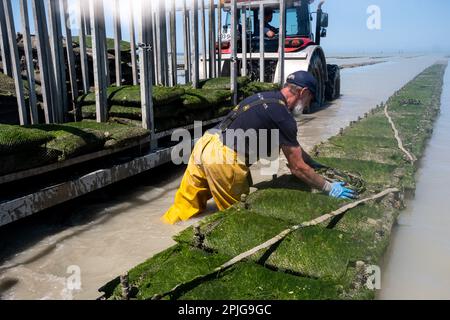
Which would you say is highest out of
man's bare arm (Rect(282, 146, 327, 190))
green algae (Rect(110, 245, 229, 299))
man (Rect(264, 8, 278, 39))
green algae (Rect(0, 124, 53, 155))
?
man (Rect(264, 8, 278, 39))

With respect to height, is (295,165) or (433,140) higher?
(295,165)

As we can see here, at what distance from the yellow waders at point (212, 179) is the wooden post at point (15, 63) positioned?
2.29 m

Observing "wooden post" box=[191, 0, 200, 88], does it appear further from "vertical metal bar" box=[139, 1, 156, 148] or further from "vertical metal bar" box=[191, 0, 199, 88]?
"vertical metal bar" box=[139, 1, 156, 148]

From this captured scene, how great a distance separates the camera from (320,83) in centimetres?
1220

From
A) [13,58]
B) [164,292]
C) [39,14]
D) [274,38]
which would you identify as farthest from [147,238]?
[274,38]

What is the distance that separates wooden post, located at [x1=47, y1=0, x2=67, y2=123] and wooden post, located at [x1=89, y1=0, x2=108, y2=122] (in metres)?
0.54

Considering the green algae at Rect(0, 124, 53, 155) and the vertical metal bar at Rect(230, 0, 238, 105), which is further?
the vertical metal bar at Rect(230, 0, 238, 105)

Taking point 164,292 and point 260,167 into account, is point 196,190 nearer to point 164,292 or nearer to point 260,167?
point 164,292

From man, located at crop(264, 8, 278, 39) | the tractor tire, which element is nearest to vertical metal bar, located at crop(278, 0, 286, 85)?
man, located at crop(264, 8, 278, 39)

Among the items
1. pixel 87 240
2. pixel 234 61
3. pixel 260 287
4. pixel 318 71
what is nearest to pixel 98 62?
pixel 87 240

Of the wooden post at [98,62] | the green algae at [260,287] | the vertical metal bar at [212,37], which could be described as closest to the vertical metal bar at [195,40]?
the vertical metal bar at [212,37]

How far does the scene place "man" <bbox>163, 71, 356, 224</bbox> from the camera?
11.6ft

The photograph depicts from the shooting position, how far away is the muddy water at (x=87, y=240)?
308 centimetres

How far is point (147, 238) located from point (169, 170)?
7.38ft
